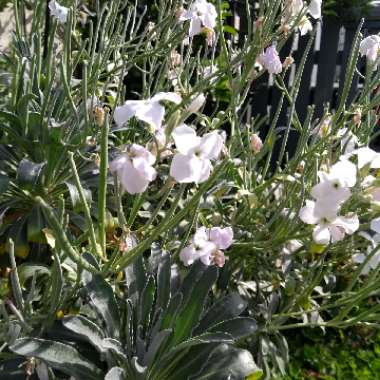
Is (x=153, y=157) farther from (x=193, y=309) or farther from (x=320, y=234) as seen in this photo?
(x=193, y=309)

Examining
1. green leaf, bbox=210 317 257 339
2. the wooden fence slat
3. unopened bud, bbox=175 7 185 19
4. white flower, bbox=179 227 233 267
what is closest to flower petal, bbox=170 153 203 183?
white flower, bbox=179 227 233 267

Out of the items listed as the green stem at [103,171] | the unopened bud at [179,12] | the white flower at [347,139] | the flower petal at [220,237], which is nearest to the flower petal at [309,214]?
the flower petal at [220,237]

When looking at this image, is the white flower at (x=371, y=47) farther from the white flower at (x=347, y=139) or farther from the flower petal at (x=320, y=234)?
the flower petal at (x=320, y=234)

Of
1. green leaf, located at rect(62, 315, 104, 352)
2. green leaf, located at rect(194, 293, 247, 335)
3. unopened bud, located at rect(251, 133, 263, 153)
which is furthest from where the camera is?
unopened bud, located at rect(251, 133, 263, 153)

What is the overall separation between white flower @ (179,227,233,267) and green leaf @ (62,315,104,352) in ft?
0.81

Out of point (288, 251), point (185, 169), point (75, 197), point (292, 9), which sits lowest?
point (288, 251)

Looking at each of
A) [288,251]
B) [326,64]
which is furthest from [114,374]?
[326,64]

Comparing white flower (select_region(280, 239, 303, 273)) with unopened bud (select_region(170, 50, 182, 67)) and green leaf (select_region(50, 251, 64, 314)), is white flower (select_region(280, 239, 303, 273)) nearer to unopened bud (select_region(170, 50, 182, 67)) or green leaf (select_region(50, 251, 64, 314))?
unopened bud (select_region(170, 50, 182, 67))

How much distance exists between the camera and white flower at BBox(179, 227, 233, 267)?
1.19m

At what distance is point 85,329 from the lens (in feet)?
3.52

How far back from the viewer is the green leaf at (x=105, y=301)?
1.07 meters

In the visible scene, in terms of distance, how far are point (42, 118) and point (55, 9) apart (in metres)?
0.30

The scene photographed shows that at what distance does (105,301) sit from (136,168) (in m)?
0.45

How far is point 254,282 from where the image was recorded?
71.0 inches
